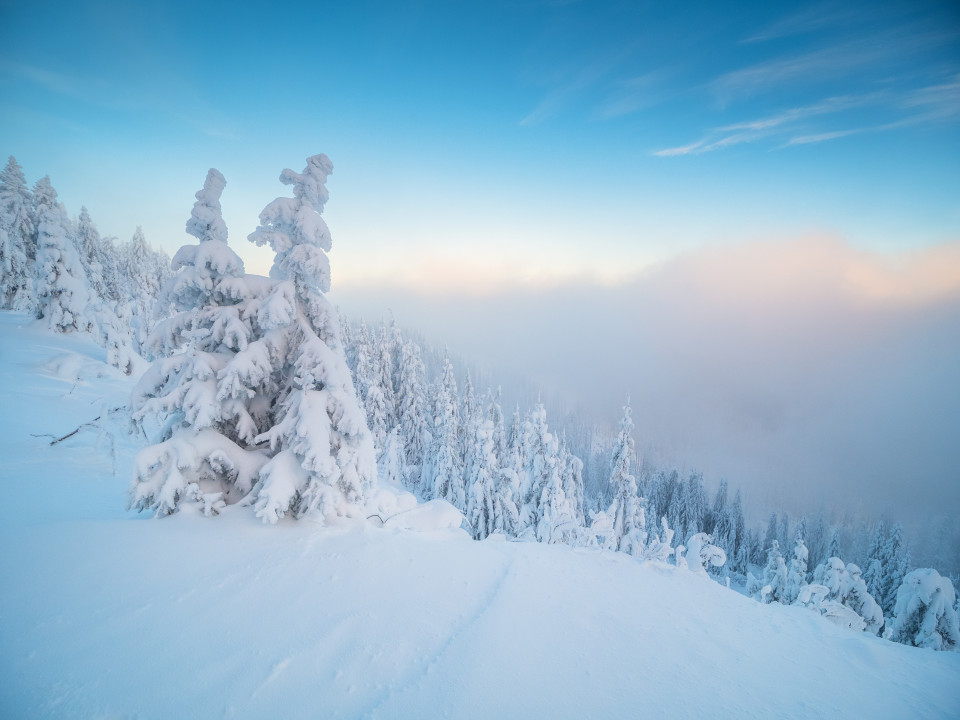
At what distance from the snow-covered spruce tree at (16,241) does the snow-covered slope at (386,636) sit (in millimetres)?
39266

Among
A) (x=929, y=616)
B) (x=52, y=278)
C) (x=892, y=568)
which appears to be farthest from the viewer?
(x=892, y=568)

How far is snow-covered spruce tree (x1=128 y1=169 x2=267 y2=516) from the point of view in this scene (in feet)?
24.3

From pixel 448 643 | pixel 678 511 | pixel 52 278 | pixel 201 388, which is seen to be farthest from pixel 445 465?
pixel 678 511

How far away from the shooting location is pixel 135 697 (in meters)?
3.96

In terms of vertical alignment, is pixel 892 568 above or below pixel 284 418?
below

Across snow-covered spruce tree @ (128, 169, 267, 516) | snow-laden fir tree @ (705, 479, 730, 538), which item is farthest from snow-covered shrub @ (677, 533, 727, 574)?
snow-laden fir tree @ (705, 479, 730, 538)

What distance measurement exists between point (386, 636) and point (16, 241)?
4994 centimetres

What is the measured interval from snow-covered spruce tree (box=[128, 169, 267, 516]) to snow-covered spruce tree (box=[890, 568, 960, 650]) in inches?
968

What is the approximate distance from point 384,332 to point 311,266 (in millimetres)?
35522

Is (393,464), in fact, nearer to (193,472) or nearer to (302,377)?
(193,472)

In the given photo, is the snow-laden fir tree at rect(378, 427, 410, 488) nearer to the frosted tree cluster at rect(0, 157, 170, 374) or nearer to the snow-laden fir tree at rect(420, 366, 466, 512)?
the snow-laden fir tree at rect(420, 366, 466, 512)

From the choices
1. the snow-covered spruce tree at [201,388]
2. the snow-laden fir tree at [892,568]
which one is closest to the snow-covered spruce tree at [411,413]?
the snow-covered spruce tree at [201,388]

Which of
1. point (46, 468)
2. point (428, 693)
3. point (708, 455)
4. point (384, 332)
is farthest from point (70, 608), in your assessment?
point (708, 455)

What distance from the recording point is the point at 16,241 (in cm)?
3228
